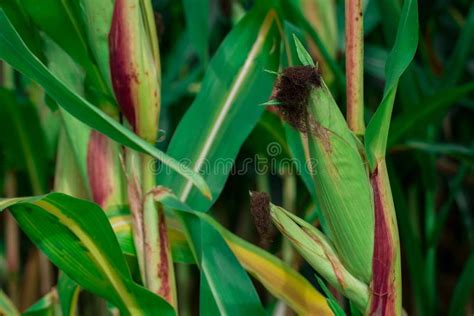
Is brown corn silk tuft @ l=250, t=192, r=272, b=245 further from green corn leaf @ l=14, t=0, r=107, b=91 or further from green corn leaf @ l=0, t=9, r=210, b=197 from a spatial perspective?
green corn leaf @ l=14, t=0, r=107, b=91

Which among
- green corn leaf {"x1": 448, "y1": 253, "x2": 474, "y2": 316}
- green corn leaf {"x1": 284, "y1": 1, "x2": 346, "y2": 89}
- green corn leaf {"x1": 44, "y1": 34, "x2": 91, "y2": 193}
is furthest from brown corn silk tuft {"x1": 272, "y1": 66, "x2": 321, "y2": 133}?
green corn leaf {"x1": 448, "y1": 253, "x2": 474, "y2": 316}

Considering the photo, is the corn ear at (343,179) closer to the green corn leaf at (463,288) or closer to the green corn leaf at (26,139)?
the green corn leaf at (463,288)

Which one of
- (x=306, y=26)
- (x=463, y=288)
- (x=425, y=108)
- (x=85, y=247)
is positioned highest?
(x=306, y=26)

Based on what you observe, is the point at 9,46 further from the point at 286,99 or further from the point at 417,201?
the point at 417,201

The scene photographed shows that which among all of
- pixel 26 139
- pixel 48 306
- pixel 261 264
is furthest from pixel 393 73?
pixel 26 139

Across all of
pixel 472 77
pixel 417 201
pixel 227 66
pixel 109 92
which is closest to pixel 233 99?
pixel 227 66

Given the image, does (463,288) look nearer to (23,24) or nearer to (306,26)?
(306,26)
